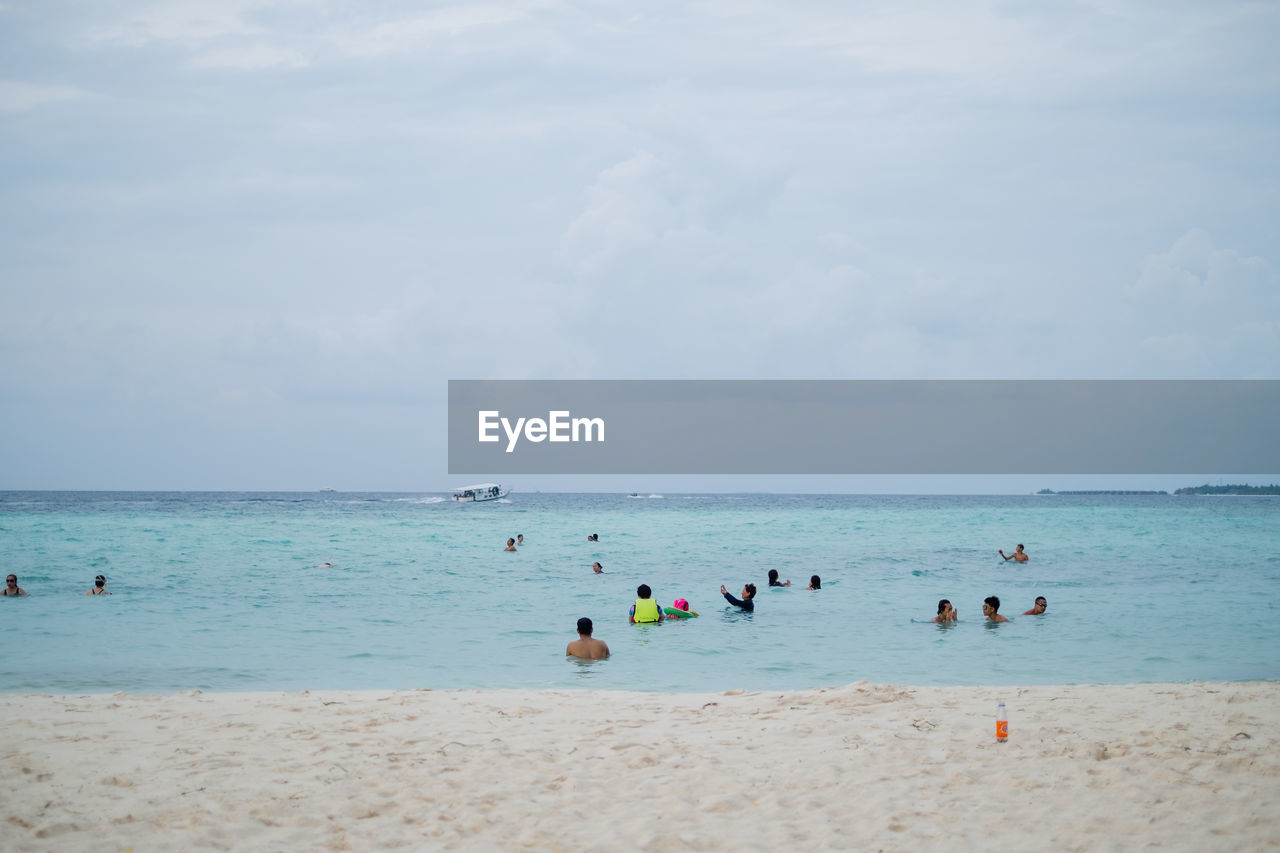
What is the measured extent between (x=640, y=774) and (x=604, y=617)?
1057cm

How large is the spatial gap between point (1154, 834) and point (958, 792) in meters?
1.38

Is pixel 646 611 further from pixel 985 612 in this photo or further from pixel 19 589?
pixel 19 589

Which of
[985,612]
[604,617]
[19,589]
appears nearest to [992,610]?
[985,612]

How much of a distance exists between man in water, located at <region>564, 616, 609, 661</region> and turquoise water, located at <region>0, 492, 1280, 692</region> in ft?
1.03

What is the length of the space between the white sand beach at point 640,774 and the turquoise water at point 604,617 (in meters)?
2.69

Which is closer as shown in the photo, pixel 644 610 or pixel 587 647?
pixel 587 647

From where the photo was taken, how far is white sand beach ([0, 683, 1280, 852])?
622 centimetres

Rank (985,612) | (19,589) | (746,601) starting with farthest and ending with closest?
(19,589) < (746,601) < (985,612)

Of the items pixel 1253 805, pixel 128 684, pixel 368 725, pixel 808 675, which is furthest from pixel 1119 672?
pixel 128 684

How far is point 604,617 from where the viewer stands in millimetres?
17984

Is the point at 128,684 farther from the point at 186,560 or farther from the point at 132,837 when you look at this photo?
the point at 186,560

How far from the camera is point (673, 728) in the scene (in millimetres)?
8969

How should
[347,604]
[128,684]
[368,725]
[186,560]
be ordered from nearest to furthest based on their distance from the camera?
[368,725] < [128,684] < [347,604] < [186,560]

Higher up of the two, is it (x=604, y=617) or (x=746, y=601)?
(x=746, y=601)
